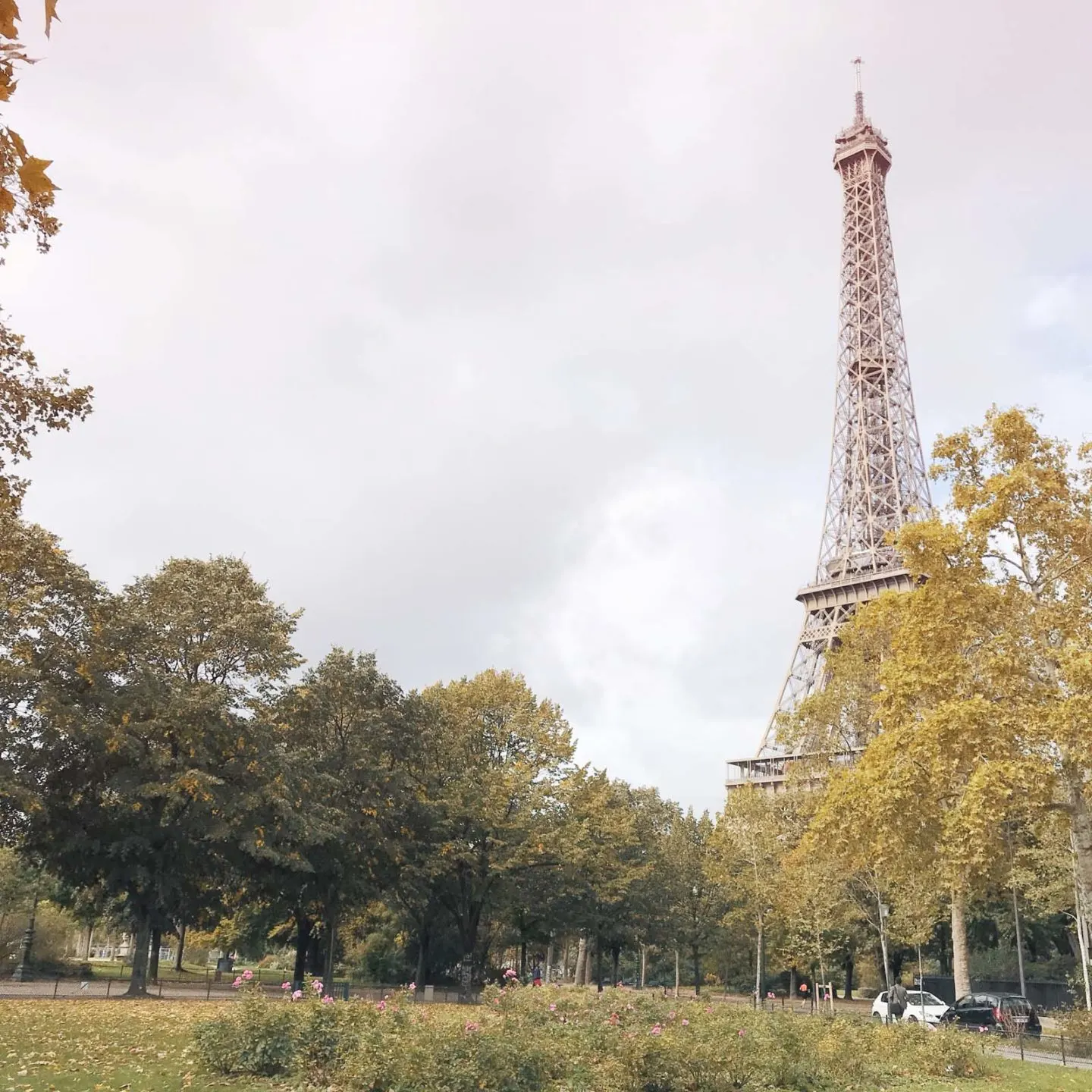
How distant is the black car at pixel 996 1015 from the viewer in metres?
25.6

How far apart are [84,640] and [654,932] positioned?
39.3 m

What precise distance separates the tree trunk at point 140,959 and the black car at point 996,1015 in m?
25.6

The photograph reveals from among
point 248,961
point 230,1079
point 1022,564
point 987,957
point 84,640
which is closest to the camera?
point 230,1079

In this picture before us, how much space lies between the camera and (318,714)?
3650 cm

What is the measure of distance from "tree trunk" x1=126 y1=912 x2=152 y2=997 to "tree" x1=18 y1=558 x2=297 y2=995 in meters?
0.05

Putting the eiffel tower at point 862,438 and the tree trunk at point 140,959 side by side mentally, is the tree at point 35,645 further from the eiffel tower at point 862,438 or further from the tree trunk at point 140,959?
the eiffel tower at point 862,438

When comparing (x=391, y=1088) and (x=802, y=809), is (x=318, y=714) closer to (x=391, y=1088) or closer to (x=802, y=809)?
(x=802, y=809)

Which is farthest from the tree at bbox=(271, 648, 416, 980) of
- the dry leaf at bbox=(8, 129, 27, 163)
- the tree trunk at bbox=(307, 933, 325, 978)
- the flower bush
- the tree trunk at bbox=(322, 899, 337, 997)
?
the dry leaf at bbox=(8, 129, 27, 163)

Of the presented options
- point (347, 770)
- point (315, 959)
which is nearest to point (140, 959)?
point (347, 770)

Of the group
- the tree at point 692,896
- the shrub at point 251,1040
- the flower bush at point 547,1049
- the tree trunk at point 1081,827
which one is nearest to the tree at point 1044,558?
the tree trunk at point 1081,827

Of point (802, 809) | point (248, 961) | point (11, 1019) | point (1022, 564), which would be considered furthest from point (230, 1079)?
point (248, 961)

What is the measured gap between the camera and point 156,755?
2888 cm

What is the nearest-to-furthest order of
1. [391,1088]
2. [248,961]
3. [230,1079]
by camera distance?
[391,1088] < [230,1079] < [248,961]

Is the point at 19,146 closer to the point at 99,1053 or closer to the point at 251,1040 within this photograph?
the point at 251,1040
